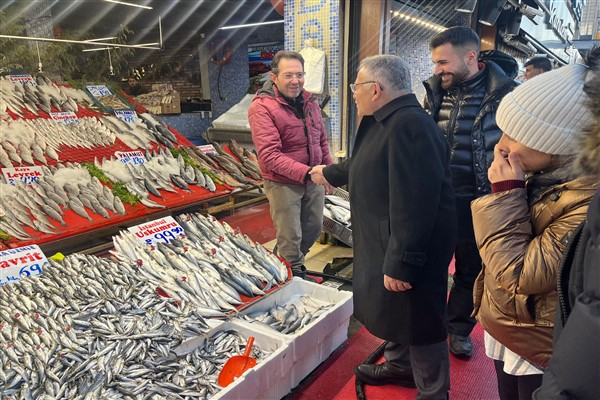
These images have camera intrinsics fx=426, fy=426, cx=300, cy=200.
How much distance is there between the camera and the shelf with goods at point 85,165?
12.0 ft

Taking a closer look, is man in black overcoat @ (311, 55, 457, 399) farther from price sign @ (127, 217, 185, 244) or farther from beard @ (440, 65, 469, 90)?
price sign @ (127, 217, 185, 244)

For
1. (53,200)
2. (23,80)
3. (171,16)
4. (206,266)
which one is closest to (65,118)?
(23,80)

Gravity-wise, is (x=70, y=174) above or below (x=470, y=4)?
below

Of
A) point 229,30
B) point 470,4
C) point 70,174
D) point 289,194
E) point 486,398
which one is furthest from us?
point 229,30

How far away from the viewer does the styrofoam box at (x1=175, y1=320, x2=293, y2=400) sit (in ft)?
7.14

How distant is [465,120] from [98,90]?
16.9 feet

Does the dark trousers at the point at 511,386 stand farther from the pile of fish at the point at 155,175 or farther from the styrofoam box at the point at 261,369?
the pile of fish at the point at 155,175

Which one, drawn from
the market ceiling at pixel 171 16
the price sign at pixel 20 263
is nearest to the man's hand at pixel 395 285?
the price sign at pixel 20 263

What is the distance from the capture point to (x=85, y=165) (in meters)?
4.46

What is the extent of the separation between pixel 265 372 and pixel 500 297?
54.2 inches

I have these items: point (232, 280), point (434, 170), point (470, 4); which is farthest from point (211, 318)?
point (470, 4)

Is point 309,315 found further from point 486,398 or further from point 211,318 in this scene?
point 486,398

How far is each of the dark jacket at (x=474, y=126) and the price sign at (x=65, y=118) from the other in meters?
4.19

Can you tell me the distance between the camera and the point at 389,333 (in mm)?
2285
